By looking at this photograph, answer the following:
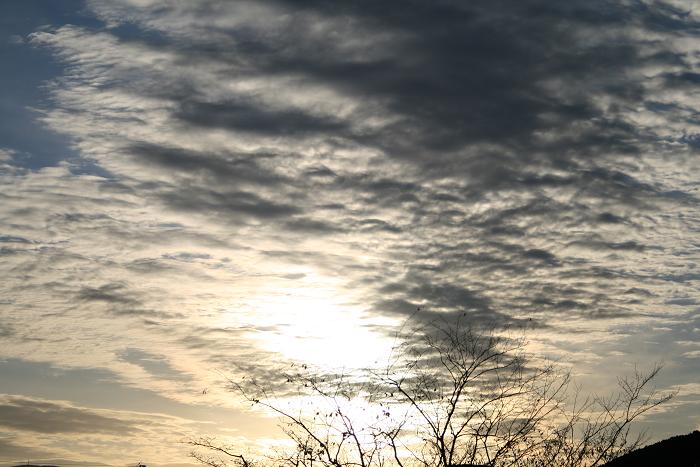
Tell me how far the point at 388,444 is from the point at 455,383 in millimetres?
2983

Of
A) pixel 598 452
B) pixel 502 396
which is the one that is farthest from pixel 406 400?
pixel 598 452

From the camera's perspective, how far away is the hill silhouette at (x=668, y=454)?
2056 cm

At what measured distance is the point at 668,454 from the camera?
21.1 m

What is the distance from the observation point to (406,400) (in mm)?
23734

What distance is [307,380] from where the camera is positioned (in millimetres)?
24578

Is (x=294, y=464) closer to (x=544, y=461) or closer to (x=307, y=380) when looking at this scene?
(x=307, y=380)

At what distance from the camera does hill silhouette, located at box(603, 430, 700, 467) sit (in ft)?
67.5

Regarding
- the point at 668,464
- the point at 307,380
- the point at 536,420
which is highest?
the point at 307,380

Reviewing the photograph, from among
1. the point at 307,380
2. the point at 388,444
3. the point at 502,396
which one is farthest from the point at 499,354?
the point at 307,380

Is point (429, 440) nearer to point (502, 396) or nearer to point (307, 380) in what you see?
point (502, 396)

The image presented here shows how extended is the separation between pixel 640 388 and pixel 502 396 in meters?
5.12

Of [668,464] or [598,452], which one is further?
[598,452]

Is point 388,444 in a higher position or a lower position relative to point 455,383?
lower

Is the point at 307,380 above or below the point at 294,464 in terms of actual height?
above
